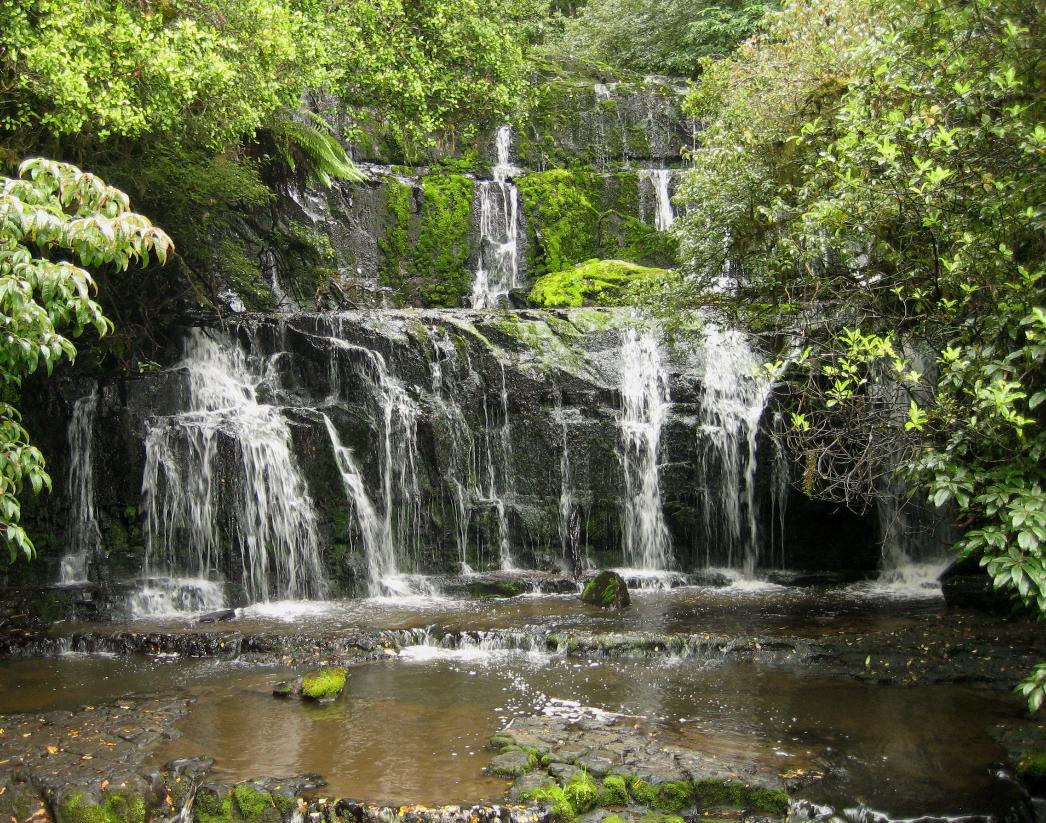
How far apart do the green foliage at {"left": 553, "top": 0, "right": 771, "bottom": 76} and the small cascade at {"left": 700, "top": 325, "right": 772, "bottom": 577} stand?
1305 centimetres

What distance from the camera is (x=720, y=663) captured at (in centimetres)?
867

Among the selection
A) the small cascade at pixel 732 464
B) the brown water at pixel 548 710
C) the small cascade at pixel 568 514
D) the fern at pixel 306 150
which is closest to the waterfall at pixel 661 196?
the small cascade at pixel 732 464

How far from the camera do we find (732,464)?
1336 centimetres

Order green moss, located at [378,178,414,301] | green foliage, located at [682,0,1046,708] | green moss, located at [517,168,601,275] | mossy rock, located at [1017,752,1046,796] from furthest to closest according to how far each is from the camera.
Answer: green moss, located at [517,168,601,275]
green moss, located at [378,178,414,301]
mossy rock, located at [1017,752,1046,796]
green foliage, located at [682,0,1046,708]

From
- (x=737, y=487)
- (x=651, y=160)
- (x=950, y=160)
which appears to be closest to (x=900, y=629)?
(x=737, y=487)

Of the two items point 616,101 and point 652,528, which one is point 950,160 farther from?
point 616,101

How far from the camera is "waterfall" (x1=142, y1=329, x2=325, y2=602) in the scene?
12094 millimetres

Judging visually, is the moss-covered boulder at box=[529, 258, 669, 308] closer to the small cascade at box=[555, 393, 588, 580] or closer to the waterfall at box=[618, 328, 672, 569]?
the waterfall at box=[618, 328, 672, 569]

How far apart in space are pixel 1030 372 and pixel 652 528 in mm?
8471

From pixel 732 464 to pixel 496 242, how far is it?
882 cm

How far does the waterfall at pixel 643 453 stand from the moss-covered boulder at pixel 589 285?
6.52 feet

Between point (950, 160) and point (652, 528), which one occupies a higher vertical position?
point (950, 160)

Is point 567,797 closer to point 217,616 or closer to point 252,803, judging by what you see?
point 252,803

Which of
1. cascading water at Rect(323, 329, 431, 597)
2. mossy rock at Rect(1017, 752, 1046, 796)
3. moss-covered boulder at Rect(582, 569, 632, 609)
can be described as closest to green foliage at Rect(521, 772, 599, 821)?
mossy rock at Rect(1017, 752, 1046, 796)
